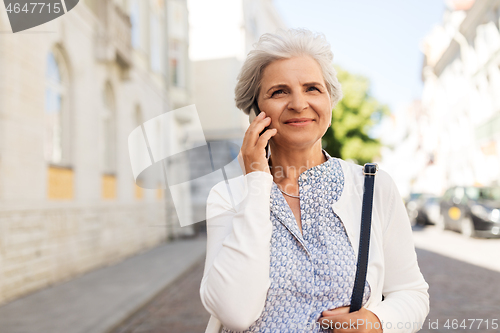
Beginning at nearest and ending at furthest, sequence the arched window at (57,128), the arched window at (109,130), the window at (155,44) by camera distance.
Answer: the arched window at (57,128), the arched window at (109,130), the window at (155,44)

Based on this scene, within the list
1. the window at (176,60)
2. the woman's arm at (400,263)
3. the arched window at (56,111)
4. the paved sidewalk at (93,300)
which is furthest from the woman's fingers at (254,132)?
the window at (176,60)

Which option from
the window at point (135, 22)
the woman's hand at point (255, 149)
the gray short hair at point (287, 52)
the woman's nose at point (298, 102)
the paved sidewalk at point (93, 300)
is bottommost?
the paved sidewalk at point (93, 300)

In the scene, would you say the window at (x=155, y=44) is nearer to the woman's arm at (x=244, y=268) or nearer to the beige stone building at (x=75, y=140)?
the beige stone building at (x=75, y=140)

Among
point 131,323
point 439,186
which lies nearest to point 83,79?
point 131,323

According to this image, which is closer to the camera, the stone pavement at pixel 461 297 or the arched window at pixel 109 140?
the stone pavement at pixel 461 297

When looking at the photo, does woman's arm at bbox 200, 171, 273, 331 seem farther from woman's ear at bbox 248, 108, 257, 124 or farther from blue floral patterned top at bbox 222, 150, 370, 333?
woman's ear at bbox 248, 108, 257, 124

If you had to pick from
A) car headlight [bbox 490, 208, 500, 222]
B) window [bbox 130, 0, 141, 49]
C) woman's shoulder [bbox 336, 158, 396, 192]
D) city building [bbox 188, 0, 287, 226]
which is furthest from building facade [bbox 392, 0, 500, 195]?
woman's shoulder [bbox 336, 158, 396, 192]

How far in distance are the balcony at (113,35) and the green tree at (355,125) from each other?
58.8 ft

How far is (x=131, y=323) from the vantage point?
17.0 ft

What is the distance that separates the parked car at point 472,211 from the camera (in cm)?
1232

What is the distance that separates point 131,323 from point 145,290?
1596 mm

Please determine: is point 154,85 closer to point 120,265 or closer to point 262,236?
point 120,265

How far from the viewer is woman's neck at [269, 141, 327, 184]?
1.71m

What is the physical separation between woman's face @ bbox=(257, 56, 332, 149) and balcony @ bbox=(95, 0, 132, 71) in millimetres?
9140
